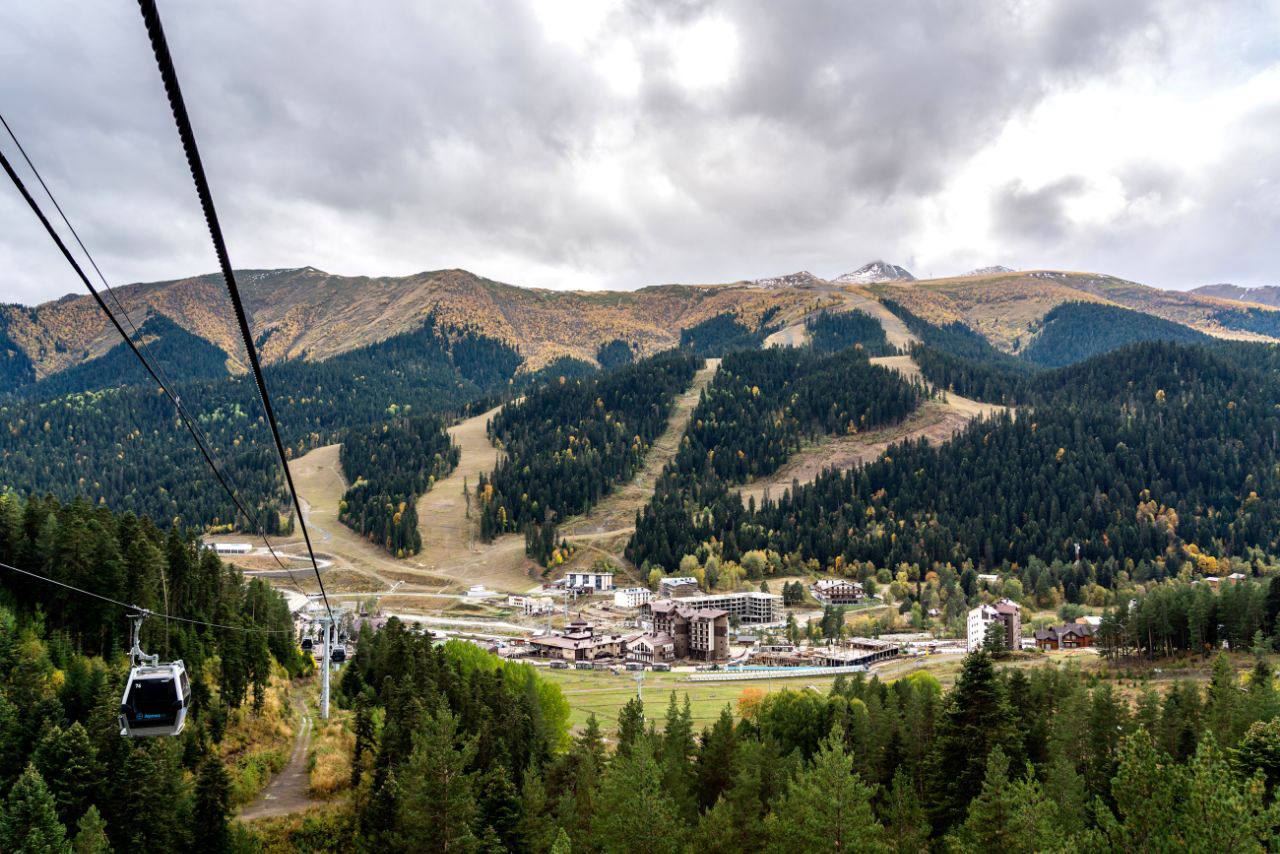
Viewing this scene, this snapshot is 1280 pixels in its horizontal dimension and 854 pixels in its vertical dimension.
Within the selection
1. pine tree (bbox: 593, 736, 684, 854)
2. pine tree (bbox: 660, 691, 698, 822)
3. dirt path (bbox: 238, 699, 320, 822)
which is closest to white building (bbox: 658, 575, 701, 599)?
pine tree (bbox: 660, 691, 698, 822)

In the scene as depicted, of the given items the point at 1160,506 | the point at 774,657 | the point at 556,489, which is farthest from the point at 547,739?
the point at 1160,506

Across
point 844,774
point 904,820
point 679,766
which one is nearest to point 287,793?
point 679,766

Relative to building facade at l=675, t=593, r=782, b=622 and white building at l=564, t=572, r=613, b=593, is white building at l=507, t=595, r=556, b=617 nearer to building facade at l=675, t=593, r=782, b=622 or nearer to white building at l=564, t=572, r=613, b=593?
white building at l=564, t=572, r=613, b=593

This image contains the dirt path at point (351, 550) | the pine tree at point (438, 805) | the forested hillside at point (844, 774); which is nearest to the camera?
the forested hillside at point (844, 774)

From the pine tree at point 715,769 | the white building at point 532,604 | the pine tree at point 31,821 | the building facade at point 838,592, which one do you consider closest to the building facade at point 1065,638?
the building facade at point 838,592

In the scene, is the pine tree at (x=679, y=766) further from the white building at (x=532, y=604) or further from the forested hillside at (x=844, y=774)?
the white building at (x=532, y=604)
